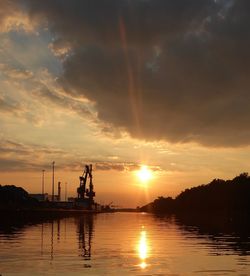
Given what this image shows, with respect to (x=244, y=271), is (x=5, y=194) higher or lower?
higher

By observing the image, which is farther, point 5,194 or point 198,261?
point 5,194

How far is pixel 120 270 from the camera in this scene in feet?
91.5

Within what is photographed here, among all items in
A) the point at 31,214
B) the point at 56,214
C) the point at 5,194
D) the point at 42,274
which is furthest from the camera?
the point at 5,194

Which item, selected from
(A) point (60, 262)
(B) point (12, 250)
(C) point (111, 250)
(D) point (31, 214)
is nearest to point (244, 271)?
(A) point (60, 262)

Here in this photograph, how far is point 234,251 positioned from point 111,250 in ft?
32.9

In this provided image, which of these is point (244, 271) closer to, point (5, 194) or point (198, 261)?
point (198, 261)

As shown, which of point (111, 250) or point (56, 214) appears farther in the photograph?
point (56, 214)

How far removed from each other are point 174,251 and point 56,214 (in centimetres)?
12750

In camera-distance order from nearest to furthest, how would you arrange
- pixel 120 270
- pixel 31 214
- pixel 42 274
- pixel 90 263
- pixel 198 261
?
Result: pixel 42 274 → pixel 120 270 → pixel 90 263 → pixel 198 261 → pixel 31 214

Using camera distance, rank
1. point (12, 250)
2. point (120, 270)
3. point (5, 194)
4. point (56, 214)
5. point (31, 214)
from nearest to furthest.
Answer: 1. point (120, 270)
2. point (12, 250)
3. point (31, 214)
4. point (56, 214)
5. point (5, 194)

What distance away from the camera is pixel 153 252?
3838cm

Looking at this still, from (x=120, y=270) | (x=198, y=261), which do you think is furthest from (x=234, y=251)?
(x=120, y=270)

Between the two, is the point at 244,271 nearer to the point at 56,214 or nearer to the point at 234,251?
the point at 234,251

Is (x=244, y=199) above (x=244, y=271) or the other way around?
above
